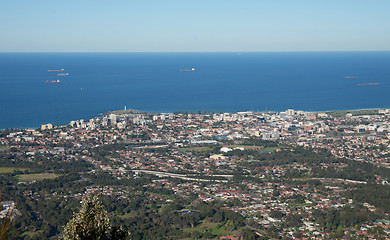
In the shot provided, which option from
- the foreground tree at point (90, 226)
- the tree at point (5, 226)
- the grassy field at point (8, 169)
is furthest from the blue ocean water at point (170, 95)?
the tree at point (5, 226)

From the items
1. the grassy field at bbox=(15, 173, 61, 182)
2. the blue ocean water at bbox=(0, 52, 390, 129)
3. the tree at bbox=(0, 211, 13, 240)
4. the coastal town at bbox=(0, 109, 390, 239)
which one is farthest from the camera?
the blue ocean water at bbox=(0, 52, 390, 129)

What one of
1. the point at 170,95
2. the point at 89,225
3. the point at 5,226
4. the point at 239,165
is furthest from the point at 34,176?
the point at 170,95

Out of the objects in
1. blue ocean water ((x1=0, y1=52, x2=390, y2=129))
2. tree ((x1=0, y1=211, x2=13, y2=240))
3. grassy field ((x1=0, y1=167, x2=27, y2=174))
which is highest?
tree ((x1=0, y1=211, x2=13, y2=240))

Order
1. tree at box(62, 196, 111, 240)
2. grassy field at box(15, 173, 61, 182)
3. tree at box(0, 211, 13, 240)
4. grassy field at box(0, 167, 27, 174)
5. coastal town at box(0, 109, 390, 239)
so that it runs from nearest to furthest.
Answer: tree at box(0, 211, 13, 240) < tree at box(62, 196, 111, 240) < coastal town at box(0, 109, 390, 239) < grassy field at box(15, 173, 61, 182) < grassy field at box(0, 167, 27, 174)

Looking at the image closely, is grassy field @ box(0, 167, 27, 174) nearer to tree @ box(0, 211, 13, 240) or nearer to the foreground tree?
the foreground tree

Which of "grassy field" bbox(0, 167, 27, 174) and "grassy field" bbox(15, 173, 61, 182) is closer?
"grassy field" bbox(15, 173, 61, 182)

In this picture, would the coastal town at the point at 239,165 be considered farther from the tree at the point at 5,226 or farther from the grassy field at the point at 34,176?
the tree at the point at 5,226

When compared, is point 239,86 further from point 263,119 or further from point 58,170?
point 58,170

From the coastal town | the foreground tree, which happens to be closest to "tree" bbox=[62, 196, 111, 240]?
the foreground tree

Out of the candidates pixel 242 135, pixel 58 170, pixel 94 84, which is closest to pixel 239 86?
pixel 94 84
